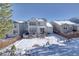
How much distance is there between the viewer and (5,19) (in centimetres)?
244

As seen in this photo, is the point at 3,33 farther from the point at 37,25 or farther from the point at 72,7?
the point at 72,7

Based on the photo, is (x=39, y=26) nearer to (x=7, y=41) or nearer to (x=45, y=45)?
(x=45, y=45)

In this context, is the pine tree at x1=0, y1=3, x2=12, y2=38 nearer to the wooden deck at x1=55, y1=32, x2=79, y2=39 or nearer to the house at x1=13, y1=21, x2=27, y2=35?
the house at x1=13, y1=21, x2=27, y2=35

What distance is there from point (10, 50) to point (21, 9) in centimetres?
39

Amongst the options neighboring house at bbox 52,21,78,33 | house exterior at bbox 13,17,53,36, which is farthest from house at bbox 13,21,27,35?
neighboring house at bbox 52,21,78,33

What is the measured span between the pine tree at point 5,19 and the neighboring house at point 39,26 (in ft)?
0.60

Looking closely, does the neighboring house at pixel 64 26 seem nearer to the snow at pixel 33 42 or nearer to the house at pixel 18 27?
the snow at pixel 33 42

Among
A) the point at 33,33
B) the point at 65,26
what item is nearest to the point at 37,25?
the point at 33,33

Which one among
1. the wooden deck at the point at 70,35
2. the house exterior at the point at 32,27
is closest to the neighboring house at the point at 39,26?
the house exterior at the point at 32,27

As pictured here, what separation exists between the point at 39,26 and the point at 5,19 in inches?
12.6

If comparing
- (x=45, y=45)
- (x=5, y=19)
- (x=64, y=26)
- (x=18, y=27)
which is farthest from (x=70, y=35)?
(x=5, y=19)

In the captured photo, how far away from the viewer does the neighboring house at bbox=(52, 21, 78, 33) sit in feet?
7.91

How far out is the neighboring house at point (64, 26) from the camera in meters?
2.41

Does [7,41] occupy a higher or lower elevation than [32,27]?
lower
